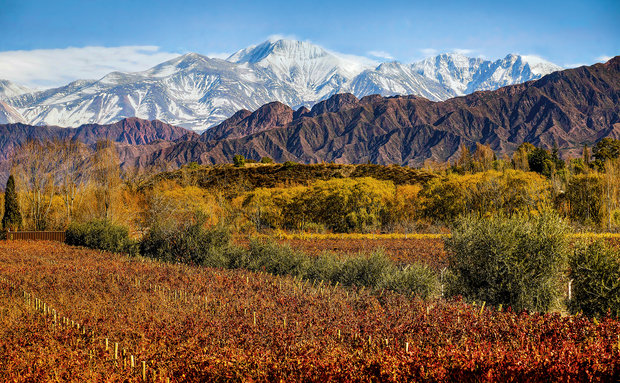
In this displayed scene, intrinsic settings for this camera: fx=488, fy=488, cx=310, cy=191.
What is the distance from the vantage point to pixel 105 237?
29.8 m

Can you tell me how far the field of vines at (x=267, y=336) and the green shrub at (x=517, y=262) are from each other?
229cm

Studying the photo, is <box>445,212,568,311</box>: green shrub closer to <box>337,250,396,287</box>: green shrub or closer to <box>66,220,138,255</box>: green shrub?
<box>337,250,396,287</box>: green shrub

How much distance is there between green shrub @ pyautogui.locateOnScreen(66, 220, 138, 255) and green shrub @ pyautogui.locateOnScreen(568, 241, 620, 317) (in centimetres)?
2175

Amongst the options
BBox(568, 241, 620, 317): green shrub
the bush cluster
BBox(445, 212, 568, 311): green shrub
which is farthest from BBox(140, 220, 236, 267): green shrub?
BBox(568, 241, 620, 317): green shrub

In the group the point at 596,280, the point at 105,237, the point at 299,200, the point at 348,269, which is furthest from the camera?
the point at 299,200

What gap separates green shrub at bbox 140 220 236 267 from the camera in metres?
22.6

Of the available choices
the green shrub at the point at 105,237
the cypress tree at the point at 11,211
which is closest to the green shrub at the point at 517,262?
the green shrub at the point at 105,237

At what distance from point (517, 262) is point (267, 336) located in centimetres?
784

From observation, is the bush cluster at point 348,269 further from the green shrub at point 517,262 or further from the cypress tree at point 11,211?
the cypress tree at point 11,211

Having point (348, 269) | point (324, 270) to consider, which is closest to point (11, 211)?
point (324, 270)

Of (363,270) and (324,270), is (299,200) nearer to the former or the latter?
(324,270)

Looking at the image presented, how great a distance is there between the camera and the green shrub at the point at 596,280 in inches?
503

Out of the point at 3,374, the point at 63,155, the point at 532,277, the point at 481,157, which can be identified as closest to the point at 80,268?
the point at 3,374

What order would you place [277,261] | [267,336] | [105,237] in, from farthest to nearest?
[105,237]
[277,261]
[267,336]
